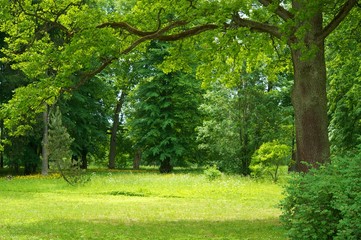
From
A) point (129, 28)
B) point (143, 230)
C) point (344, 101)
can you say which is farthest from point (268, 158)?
point (143, 230)

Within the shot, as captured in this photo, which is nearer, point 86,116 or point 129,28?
point 129,28

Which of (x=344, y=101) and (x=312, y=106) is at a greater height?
(x=344, y=101)

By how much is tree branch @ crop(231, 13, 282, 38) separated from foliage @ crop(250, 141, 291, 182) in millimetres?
14593

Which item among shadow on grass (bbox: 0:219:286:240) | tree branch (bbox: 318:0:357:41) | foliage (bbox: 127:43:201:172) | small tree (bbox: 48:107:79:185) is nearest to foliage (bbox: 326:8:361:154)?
tree branch (bbox: 318:0:357:41)

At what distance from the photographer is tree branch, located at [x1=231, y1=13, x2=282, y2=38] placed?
1334 centimetres

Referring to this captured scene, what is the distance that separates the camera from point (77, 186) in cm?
2494

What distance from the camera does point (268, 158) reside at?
28.5 metres

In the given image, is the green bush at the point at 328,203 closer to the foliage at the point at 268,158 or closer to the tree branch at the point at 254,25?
the tree branch at the point at 254,25

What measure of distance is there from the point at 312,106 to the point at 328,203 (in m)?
5.35

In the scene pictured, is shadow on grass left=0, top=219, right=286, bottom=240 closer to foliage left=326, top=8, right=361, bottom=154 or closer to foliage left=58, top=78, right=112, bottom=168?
foliage left=326, top=8, right=361, bottom=154

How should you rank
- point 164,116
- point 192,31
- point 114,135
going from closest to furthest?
point 192,31 < point 164,116 < point 114,135

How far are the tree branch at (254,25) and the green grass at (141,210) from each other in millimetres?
4374

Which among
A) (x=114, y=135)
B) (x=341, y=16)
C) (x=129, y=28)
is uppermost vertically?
(x=129, y=28)

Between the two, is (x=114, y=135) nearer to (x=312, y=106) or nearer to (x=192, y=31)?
(x=192, y=31)
